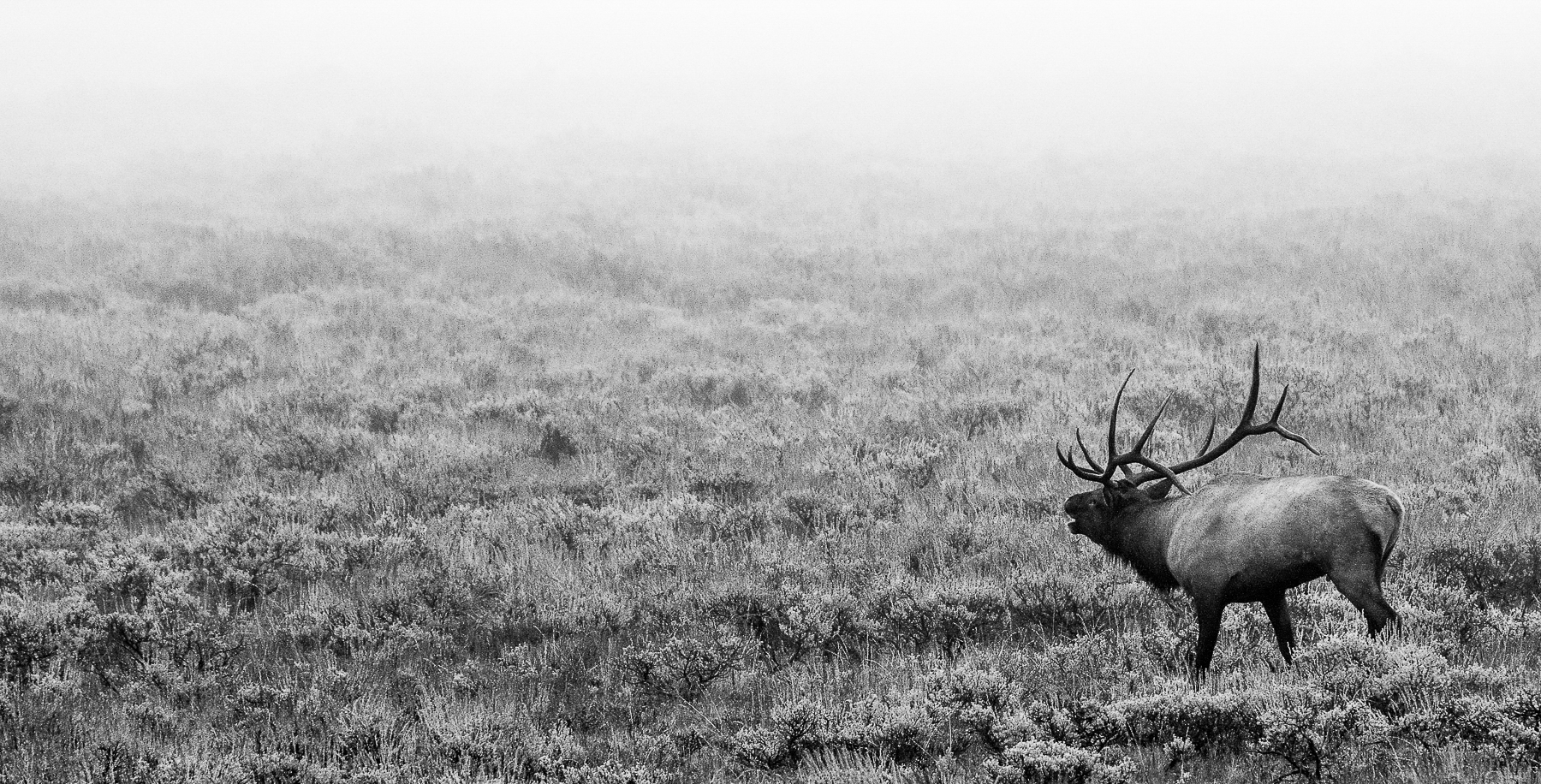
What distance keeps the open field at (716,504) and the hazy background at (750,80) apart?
1478 cm

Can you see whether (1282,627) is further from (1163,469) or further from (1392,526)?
(1163,469)

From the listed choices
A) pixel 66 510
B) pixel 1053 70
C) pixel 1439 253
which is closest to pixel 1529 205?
pixel 1439 253

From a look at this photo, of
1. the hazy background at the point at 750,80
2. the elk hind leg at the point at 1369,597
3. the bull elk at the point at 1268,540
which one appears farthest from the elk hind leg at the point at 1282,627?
the hazy background at the point at 750,80

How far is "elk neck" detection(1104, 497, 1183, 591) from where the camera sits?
5.27 meters

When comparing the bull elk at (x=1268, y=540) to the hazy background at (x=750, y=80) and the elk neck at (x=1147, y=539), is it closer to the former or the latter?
the elk neck at (x=1147, y=539)

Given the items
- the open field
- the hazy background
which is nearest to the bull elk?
the open field

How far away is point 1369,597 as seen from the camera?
4.29 meters

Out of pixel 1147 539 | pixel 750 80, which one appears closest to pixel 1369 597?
pixel 1147 539

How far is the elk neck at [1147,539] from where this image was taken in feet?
17.3

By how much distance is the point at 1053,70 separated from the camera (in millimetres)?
46531

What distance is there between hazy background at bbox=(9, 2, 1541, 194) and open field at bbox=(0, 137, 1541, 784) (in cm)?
1478

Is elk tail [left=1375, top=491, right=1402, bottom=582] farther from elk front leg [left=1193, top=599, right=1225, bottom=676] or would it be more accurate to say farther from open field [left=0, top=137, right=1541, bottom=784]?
elk front leg [left=1193, top=599, right=1225, bottom=676]

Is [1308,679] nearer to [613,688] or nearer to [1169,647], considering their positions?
[1169,647]

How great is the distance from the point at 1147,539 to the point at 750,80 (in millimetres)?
42964
